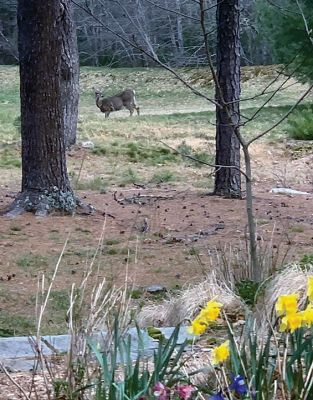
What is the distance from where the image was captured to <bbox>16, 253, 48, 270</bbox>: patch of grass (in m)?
6.91

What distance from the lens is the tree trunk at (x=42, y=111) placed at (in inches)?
344

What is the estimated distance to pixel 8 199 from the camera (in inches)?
408

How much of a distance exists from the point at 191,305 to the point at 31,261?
2618 mm

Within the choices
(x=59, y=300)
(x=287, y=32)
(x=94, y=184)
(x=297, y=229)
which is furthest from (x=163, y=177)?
(x=287, y=32)

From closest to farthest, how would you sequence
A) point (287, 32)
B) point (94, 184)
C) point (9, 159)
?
point (94, 184), point (9, 159), point (287, 32)

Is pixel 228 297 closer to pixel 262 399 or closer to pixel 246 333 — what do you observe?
pixel 246 333

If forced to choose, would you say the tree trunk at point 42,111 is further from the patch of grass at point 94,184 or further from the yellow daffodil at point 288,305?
the yellow daffodil at point 288,305

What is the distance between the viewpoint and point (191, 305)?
4.73 m

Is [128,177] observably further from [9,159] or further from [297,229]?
[297,229]

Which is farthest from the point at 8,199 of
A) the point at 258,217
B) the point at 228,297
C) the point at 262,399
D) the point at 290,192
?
the point at 262,399

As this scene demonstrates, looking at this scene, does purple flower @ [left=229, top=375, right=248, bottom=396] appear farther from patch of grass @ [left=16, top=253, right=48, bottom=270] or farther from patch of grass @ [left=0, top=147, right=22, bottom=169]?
patch of grass @ [left=0, top=147, right=22, bottom=169]

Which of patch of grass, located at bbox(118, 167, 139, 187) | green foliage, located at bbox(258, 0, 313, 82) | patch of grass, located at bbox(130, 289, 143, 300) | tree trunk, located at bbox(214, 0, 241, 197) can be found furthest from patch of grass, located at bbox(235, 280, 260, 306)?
green foliage, located at bbox(258, 0, 313, 82)

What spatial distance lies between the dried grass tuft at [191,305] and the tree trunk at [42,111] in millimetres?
4032

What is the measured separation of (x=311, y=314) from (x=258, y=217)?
6.48 m
